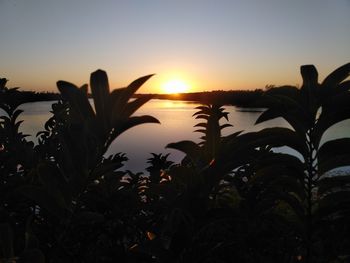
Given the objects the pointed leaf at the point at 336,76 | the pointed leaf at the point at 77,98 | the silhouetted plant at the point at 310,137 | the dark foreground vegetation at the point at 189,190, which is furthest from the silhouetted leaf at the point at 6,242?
the pointed leaf at the point at 336,76

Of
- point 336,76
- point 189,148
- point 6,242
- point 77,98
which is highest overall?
point 336,76

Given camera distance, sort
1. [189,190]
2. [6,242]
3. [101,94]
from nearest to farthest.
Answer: [6,242]
[101,94]
[189,190]

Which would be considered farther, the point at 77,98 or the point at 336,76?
the point at 336,76

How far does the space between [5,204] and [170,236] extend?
1.18m

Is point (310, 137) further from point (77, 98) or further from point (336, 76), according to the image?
point (77, 98)

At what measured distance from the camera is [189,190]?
1.45 meters

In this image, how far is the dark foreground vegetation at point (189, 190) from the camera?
4.33ft

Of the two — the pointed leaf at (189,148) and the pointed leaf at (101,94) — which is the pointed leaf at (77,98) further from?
the pointed leaf at (189,148)

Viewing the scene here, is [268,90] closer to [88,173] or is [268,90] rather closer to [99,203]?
[88,173]

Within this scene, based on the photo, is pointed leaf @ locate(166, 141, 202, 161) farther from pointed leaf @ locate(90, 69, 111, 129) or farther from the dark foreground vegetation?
pointed leaf @ locate(90, 69, 111, 129)

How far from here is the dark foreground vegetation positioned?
4.33 ft

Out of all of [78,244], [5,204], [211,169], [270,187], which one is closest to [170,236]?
[211,169]

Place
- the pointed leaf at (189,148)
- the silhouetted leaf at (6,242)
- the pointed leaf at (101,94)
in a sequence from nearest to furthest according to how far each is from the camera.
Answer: the silhouetted leaf at (6,242) < the pointed leaf at (101,94) < the pointed leaf at (189,148)

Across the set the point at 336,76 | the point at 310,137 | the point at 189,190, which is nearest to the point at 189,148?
the point at 189,190
